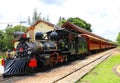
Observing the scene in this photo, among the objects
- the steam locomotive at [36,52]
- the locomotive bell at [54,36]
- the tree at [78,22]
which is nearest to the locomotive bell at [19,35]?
the steam locomotive at [36,52]

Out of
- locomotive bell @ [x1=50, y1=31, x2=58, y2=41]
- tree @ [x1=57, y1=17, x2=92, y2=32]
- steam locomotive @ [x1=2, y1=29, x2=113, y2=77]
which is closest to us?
steam locomotive @ [x1=2, y1=29, x2=113, y2=77]

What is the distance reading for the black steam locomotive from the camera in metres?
16.8

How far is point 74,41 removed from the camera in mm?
26891

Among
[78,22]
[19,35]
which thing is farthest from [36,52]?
[78,22]

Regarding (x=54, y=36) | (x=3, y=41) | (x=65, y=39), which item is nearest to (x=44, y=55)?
(x=54, y=36)

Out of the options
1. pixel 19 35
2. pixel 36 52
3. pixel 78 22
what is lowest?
pixel 36 52

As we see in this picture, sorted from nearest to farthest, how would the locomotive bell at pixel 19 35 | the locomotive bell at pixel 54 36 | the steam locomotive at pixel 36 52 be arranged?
1. the steam locomotive at pixel 36 52
2. the locomotive bell at pixel 19 35
3. the locomotive bell at pixel 54 36

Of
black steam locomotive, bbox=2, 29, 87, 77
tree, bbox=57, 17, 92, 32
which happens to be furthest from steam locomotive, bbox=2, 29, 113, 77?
tree, bbox=57, 17, 92, 32

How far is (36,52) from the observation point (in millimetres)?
18094

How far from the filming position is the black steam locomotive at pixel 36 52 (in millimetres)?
16750

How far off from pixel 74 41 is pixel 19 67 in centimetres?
1104

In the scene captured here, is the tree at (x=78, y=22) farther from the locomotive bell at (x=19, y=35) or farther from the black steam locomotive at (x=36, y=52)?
the locomotive bell at (x=19, y=35)

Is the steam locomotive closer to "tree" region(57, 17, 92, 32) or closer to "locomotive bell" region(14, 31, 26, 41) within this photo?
"locomotive bell" region(14, 31, 26, 41)

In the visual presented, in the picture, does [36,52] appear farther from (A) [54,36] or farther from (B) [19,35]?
(A) [54,36]
